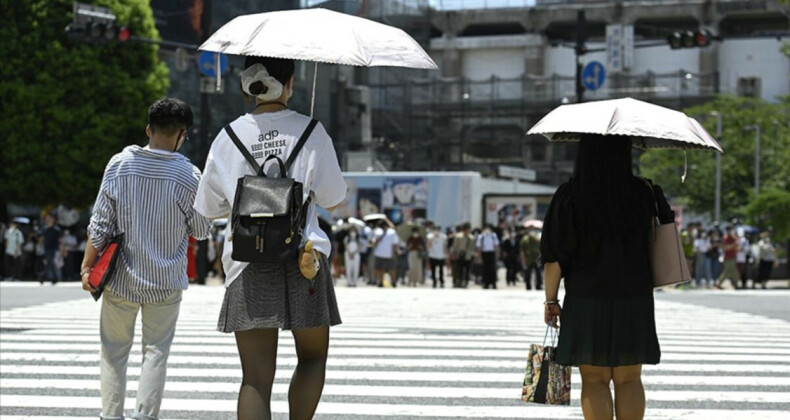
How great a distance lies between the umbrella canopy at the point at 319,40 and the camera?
4.91 meters

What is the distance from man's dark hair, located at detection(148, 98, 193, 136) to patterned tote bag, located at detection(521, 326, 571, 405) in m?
2.04

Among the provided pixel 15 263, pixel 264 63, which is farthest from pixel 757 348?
pixel 15 263

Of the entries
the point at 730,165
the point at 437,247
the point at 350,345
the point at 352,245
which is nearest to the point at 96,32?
the point at 352,245

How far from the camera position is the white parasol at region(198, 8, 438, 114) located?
4910 millimetres

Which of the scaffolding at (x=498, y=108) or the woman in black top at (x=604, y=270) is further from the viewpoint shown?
the scaffolding at (x=498, y=108)

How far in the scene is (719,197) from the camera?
46469mm

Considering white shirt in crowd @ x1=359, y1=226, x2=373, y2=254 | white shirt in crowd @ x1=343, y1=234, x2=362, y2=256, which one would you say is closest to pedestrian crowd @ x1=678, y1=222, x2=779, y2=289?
white shirt in crowd @ x1=359, y1=226, x2=373, y2=254

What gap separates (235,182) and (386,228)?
25329 millimetres

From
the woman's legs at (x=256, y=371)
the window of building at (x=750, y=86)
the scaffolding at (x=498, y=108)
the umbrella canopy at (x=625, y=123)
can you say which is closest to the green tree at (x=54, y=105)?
the umbrella canopy at (x=625, y=123)

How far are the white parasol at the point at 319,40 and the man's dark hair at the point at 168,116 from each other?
1021 millimetres

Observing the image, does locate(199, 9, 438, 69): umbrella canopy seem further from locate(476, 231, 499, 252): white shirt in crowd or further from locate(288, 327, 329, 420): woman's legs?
locate(476, 231, 499, 252): white shirt in crowd

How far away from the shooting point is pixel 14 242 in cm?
2970

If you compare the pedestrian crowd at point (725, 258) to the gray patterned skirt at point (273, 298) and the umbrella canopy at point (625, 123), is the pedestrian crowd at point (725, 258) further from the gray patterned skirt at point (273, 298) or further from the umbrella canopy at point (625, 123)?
the gray patterned skirt at point (273, 298)

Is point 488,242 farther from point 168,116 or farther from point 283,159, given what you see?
point 283,159
